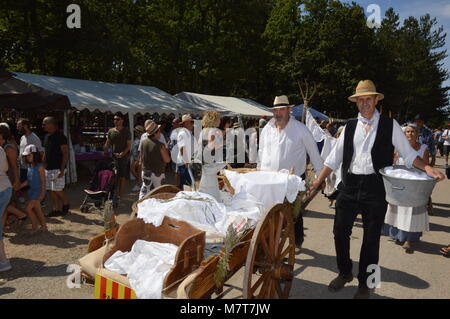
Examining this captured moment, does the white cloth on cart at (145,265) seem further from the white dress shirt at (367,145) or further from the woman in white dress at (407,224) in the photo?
the woman in white dress at (407,224)

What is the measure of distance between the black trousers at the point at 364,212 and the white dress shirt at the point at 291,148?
0.82 metres

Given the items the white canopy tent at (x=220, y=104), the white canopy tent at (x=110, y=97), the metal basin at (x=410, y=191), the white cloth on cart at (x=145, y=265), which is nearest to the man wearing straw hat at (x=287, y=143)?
the metal basin at (x=410, y=191)

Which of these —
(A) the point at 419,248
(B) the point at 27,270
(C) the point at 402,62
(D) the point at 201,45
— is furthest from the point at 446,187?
(C) the point at 402,62

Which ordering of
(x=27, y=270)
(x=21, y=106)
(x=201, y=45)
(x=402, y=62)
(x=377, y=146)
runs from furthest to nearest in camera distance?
(x=402, y=62)
(x=201, y=45)
(x=21, y=106)
(x=27, y=270)
(x=377, y=146)

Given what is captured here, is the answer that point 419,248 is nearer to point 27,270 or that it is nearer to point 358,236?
point 358,236

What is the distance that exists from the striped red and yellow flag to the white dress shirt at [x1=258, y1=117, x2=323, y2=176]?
9.06 feet

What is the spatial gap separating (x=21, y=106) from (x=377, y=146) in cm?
779

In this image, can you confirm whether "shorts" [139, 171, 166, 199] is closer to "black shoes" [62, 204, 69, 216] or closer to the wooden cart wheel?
"black shoes" [62, 204, 69, 216]

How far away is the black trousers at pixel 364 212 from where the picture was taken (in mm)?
3674

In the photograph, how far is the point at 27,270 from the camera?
4453 millimetres

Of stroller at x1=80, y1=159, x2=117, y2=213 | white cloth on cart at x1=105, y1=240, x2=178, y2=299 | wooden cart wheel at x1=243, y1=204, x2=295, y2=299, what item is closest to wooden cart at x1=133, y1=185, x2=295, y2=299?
wooden cart wheel at x1=243, y1=204, x2=295, y2=299

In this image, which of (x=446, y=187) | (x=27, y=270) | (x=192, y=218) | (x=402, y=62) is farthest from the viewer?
(x=402, y=62)

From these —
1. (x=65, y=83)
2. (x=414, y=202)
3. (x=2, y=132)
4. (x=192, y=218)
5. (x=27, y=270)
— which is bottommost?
(x=27, y=270)

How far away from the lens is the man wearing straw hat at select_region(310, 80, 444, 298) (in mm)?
3662
